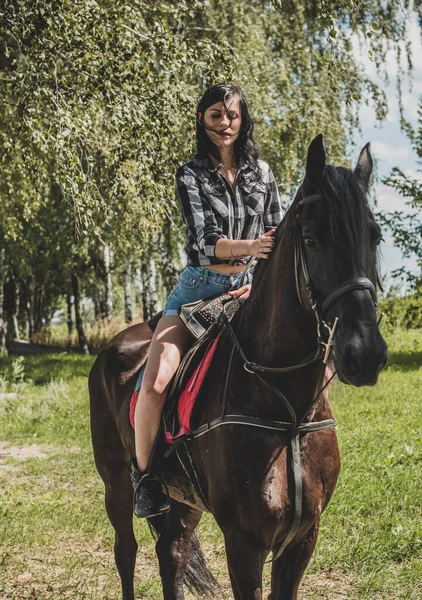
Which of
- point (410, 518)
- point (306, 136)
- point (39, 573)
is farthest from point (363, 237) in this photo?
point (306, 136)

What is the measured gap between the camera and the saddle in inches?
132

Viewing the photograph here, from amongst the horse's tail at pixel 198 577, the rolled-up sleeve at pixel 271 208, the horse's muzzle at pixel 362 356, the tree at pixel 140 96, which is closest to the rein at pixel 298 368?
the horse's muzzle at pixel 362 356

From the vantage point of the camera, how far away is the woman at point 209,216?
11.1ft

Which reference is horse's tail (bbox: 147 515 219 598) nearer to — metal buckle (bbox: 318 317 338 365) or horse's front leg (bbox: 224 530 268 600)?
horse's front leg (bbox: 224 530 268 600)

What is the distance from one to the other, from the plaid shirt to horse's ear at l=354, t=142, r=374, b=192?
74 cm

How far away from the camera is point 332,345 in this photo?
242cm

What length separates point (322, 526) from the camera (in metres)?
5.43

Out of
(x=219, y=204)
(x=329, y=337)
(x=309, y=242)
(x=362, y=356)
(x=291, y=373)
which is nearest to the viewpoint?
(x=362, y=356)

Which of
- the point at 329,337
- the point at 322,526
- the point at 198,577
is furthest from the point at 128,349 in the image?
the point at 329,337

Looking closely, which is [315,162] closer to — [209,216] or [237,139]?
[209,216]

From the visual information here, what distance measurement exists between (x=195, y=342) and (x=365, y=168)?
1.23 meters

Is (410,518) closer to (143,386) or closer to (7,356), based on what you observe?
(143,386)

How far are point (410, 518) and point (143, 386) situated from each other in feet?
9.32

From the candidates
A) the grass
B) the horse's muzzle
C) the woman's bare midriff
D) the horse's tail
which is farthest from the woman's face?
the horse's tail
